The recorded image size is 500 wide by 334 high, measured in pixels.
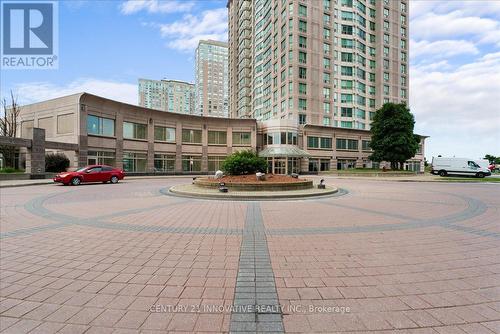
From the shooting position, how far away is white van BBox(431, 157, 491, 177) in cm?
3238

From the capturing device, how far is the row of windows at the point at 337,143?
47.1m

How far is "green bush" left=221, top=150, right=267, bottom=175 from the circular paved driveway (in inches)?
421

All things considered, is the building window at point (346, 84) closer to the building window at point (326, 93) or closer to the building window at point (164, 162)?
the building window at point (326, 93)

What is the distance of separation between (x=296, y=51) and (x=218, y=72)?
81.9 meters

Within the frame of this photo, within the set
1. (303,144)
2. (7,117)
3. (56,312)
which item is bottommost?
(56,312)

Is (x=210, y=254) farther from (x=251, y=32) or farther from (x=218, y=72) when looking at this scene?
(x=218, y=72)

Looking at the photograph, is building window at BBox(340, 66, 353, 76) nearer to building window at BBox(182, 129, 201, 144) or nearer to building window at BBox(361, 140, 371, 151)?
building window at BBox(361, 140, 371, 151)

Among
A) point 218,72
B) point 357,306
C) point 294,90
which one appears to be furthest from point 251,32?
point 357,306

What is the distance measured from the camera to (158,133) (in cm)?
3894

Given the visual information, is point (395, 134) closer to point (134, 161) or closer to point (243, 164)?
point (243, 164)

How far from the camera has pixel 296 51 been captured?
157 ft

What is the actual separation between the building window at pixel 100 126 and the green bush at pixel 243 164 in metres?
22.1

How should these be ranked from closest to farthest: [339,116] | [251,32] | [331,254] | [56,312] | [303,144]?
[56,312] < [331,254] < [303,144] < [339,116] < [251,32]

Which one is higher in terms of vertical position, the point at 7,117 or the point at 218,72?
the point at 218,72
